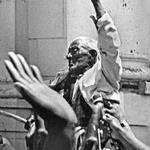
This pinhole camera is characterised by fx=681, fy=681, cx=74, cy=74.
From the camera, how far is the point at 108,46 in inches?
238

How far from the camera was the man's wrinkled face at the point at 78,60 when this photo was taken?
645 cm

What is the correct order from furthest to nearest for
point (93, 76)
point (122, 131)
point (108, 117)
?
point (93, 76), point (108, 117), point (122, 131)

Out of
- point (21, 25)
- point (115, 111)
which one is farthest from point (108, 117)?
point (21, 25)

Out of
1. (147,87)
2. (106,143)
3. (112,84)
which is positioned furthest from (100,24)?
(147,87)

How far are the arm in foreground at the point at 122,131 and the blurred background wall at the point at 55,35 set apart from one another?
2551mm

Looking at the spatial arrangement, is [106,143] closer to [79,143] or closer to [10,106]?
[79,143]

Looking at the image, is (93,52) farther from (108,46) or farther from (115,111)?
(115,111)

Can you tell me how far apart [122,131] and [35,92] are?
8.09 ft

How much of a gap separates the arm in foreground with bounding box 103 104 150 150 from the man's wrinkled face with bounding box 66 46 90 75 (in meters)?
0.54

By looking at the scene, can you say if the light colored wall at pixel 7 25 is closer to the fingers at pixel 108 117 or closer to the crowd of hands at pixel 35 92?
the fingers at pixel 108 117

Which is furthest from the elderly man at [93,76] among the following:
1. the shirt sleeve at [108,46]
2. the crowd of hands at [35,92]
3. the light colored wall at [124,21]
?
the light colored wall at [124,21]

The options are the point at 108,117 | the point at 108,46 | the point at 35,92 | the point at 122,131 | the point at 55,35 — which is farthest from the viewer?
the point at 55,35

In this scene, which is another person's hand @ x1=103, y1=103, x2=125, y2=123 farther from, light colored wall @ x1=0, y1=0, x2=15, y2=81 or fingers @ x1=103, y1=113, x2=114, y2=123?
light colored wall @ x1=0, y1=0, x2=15, y2=81

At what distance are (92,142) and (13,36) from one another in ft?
15.1
